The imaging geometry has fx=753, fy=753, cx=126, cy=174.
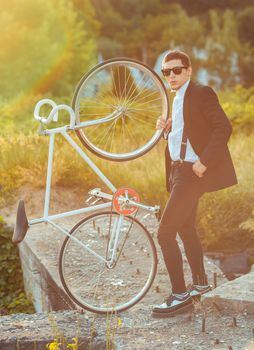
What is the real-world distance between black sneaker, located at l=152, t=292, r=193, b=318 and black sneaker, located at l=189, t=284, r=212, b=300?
13 centimetres

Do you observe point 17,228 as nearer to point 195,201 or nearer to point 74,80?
point 195,201

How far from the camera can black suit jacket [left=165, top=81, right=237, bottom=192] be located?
15.9ft

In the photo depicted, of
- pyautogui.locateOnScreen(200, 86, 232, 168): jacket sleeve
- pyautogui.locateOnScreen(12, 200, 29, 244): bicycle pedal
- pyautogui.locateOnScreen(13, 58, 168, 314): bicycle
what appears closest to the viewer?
pyautogui.locateOnScreen(200, 86, 232, 168): jacket sleeve

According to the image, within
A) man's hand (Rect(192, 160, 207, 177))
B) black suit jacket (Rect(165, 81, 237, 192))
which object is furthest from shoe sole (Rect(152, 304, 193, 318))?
man's hand (Rect(192, 160, 207, 177))

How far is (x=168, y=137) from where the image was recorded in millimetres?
5141

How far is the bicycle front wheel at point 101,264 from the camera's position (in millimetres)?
5355

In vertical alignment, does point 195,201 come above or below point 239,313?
above

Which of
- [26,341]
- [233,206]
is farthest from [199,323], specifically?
[233,206]

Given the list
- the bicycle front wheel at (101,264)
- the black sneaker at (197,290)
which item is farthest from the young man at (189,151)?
the bicycle front wheel at (101,264)

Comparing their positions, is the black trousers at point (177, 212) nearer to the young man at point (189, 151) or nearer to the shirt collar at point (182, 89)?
the young man at point (189, 151)

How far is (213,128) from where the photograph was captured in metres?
4.89

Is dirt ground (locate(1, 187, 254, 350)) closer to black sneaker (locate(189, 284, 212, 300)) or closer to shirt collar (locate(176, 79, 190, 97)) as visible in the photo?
black sneaker (locate(189, 284, 212, 300))

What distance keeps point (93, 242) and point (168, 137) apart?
107 cm

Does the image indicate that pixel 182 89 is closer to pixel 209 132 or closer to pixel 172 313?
pixel 209 132
